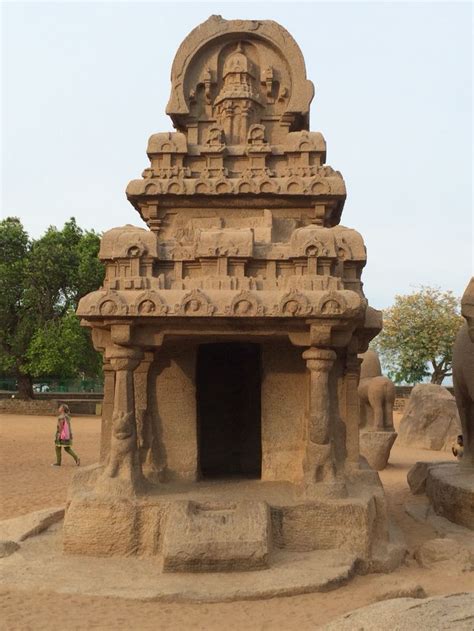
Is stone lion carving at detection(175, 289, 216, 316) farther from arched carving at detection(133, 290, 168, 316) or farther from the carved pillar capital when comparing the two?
the carved pillar capital

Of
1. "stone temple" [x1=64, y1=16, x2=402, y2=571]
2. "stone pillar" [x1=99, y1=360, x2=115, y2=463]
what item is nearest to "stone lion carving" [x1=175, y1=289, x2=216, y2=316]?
"stone temple" [x1=64, y1=16, x2=402, y2=571]

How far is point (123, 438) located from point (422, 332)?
3434 centimetres

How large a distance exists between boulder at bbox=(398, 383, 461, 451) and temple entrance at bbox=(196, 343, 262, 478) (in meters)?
10.3

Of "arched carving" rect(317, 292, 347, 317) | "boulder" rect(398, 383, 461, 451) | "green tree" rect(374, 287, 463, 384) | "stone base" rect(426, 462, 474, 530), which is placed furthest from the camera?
"green tree" rect(374, 287, 463, 384)

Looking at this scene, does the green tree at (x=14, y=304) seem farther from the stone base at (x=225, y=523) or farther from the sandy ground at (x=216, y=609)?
the sandy ground at (x=216, y=609)

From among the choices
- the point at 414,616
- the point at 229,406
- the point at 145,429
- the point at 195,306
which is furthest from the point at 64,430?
the point at 414,616

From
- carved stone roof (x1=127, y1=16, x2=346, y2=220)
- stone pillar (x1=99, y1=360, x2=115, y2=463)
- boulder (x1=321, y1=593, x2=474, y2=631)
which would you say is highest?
carved stone roof (x1=127, y1=16, x2=346, y2=220)

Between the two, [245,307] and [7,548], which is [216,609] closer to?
[7,548]

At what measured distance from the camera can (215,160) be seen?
972 centimetres

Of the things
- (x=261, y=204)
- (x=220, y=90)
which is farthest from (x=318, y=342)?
(x=220, y=90)

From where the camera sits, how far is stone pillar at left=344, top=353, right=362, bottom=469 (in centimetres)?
859

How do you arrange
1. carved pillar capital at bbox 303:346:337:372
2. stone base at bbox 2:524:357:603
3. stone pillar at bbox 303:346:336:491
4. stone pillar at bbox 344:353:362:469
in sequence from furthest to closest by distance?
stone pillar at bbox 344:353:362:469, carved pillar capital at bbox 303:346:337:372, stone pillar at bbox 303:346:336:491, stone base at bbox 2:524:357:603

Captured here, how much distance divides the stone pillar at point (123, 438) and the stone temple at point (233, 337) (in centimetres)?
2

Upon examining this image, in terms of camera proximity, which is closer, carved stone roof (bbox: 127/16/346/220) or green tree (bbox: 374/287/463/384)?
carved stone roof (bbox: 127/16/346/220)
